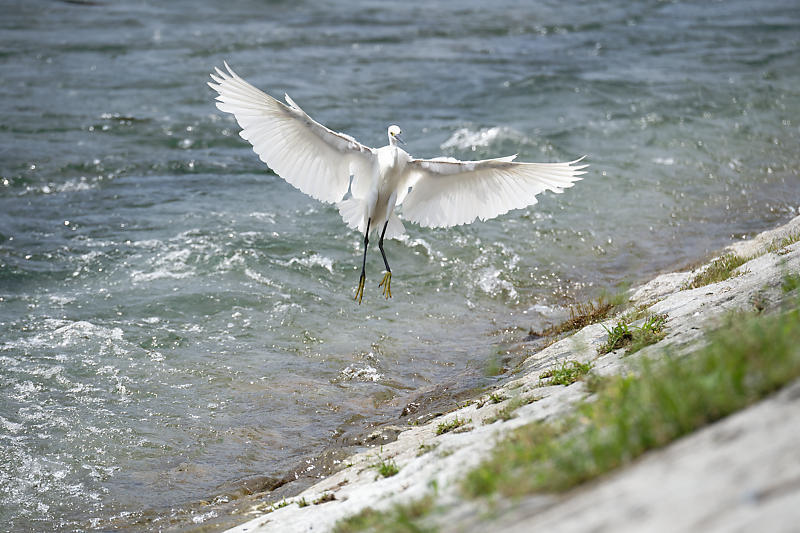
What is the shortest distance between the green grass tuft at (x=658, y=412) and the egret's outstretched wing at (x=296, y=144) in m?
4.58

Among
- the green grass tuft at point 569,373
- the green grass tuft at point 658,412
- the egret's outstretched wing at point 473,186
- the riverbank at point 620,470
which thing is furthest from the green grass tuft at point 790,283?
the egret's outstretched wing at point 473,186

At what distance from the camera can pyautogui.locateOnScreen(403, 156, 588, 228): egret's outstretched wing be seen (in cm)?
757

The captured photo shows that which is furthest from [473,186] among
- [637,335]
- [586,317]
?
[637,335]

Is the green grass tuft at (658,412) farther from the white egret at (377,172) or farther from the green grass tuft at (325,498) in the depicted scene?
the white egret at (377,172)

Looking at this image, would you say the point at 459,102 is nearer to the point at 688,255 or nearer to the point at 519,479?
the point at 688,255

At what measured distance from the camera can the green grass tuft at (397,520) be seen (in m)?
3.29

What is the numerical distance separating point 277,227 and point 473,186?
4608 millimetres

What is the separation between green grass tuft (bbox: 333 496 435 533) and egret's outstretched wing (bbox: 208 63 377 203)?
4219mm

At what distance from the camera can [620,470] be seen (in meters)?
3.03

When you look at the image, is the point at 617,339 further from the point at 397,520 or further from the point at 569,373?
the point at 397,520

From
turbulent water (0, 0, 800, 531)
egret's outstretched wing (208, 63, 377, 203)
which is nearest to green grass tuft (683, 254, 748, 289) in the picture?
turbulent water (0, 0, 800, 531)

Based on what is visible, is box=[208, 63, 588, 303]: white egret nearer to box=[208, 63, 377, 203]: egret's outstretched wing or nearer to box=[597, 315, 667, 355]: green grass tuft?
box=[208, 63, 377, 203]: egret's outstretched wing

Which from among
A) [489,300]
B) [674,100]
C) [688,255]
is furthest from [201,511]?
[674,100]

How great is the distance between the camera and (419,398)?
24.5ft
